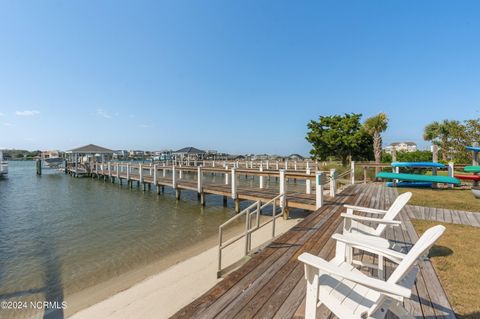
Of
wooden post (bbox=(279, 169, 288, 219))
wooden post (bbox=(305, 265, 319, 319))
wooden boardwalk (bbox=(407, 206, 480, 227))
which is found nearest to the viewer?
wooden post (bbox=(305, 265, 319, 319))

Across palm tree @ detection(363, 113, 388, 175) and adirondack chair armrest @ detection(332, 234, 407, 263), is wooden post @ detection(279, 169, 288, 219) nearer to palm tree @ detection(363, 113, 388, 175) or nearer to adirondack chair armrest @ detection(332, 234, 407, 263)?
adirondack chair armrest @ detection(332, 234, 407, 263)

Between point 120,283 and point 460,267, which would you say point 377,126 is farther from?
point 120,283

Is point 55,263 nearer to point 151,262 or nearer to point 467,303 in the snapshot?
point 151,262

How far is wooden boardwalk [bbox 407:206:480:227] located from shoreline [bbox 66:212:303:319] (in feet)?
16.0

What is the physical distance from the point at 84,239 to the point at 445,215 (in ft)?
37.4

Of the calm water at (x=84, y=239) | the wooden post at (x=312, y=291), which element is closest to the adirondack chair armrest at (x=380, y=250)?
the wooden post at (x=312, y=291)

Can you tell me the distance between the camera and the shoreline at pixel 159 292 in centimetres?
416

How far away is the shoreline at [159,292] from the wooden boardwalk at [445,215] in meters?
4.89

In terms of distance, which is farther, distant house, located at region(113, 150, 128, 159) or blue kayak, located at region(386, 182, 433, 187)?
distant house, located at region(113, 150, 128, 159)

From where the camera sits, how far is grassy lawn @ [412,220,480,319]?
8.15 ft

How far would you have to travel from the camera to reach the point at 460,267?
3254mm

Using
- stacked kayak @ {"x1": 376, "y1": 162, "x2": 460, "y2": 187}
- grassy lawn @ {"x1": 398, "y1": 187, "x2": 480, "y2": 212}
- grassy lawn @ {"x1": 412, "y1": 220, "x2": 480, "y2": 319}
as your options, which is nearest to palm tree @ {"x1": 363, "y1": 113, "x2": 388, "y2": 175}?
stacked kayak @ {"x1": 376, "y1": 162, "x2": 460, "y2": 187}

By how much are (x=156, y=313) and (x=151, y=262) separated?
2839 millimetres

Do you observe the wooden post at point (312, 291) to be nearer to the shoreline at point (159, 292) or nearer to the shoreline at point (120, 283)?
the shoreline at point (159, 292)
